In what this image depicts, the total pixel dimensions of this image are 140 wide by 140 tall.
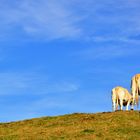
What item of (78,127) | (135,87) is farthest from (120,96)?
(78,127)

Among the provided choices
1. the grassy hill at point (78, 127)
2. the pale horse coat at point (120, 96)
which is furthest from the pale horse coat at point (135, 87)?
the grassy hill at point (78, 127)

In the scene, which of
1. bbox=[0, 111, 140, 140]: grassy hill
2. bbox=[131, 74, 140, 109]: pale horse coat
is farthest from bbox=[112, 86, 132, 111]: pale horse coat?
bbox=[0, 111, 140, 140]: grassy hill

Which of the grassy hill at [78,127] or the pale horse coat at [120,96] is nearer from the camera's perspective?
the grassy hill at [78,127]

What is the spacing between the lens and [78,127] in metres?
33.0

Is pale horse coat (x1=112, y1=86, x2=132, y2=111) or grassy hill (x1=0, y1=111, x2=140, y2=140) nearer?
grassy hill (x1=0, y1=111, x2=140, y2=140)

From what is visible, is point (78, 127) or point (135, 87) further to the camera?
point (135, 87)

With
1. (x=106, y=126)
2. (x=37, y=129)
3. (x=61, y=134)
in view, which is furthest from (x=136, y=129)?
(x=37, y=129)

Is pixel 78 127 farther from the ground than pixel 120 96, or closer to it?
closer to it

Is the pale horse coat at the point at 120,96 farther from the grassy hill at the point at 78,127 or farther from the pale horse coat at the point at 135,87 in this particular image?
the grassy hill at the point at 78,127

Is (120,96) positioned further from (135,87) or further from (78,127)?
(78,127)

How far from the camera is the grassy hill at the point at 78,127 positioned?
3031 centimetres

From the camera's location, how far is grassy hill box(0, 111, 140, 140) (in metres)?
30.3

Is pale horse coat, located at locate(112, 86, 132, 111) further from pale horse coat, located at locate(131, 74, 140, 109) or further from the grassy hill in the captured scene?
the grassy hill

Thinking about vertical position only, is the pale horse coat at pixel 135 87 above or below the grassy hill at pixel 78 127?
above
